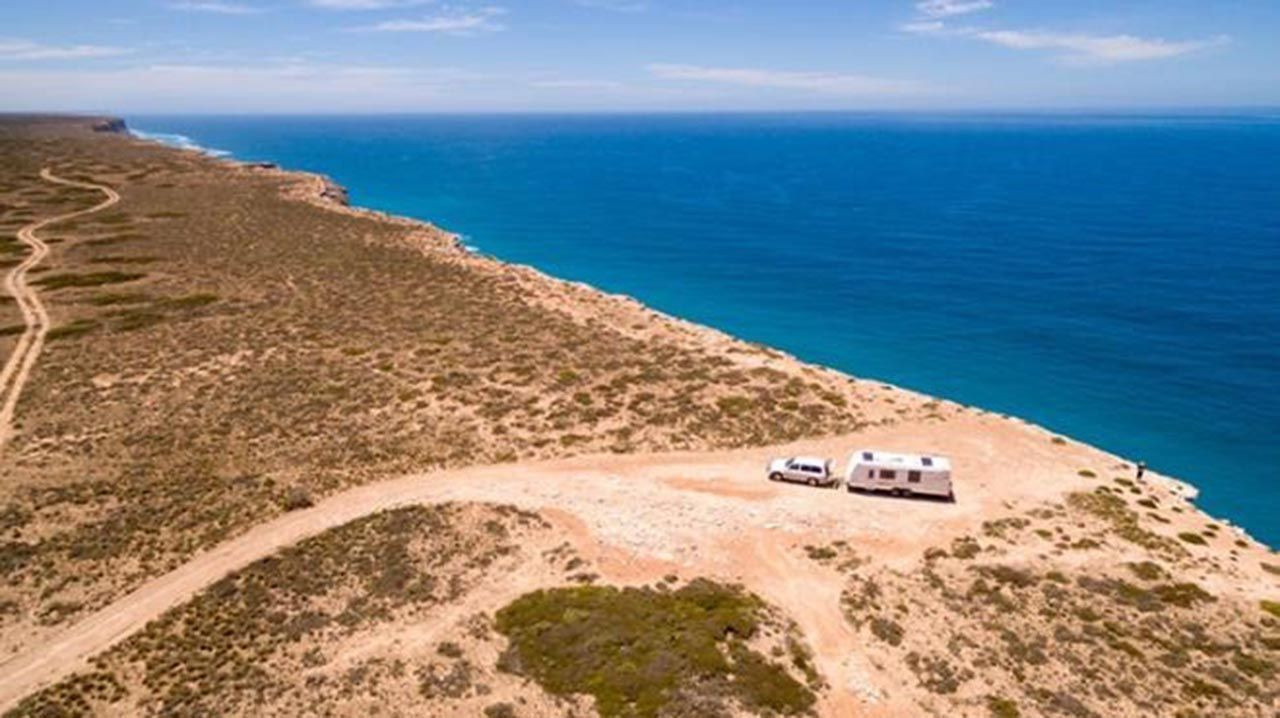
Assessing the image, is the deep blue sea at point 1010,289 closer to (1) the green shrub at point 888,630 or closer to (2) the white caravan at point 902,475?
(2) the white caravan at point 902,475

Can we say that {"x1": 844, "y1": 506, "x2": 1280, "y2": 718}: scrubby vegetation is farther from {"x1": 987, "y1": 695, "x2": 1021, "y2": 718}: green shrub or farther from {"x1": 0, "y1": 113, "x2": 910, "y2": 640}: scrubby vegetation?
{"x1": 0, "y1": 113, "x2": 910, "y2": 640}: scrubby vegetation

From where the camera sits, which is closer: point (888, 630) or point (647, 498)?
point (888, 630)

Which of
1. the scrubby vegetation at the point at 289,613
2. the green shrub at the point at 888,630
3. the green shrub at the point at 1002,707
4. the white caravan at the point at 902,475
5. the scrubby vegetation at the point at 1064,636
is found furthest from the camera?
the white caravan at the point at 902,475

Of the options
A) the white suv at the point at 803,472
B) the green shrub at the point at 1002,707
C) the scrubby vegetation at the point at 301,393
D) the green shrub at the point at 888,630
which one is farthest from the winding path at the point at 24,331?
the green shrub at the point at 1002,707

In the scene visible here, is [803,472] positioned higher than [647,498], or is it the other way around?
[803,472]

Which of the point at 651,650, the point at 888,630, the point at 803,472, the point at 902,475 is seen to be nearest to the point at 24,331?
the point at 651,650

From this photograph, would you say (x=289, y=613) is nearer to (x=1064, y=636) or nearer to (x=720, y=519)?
(x=720, y=519)

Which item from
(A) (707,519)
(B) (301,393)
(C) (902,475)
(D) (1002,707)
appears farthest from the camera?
(B) (301,393)
